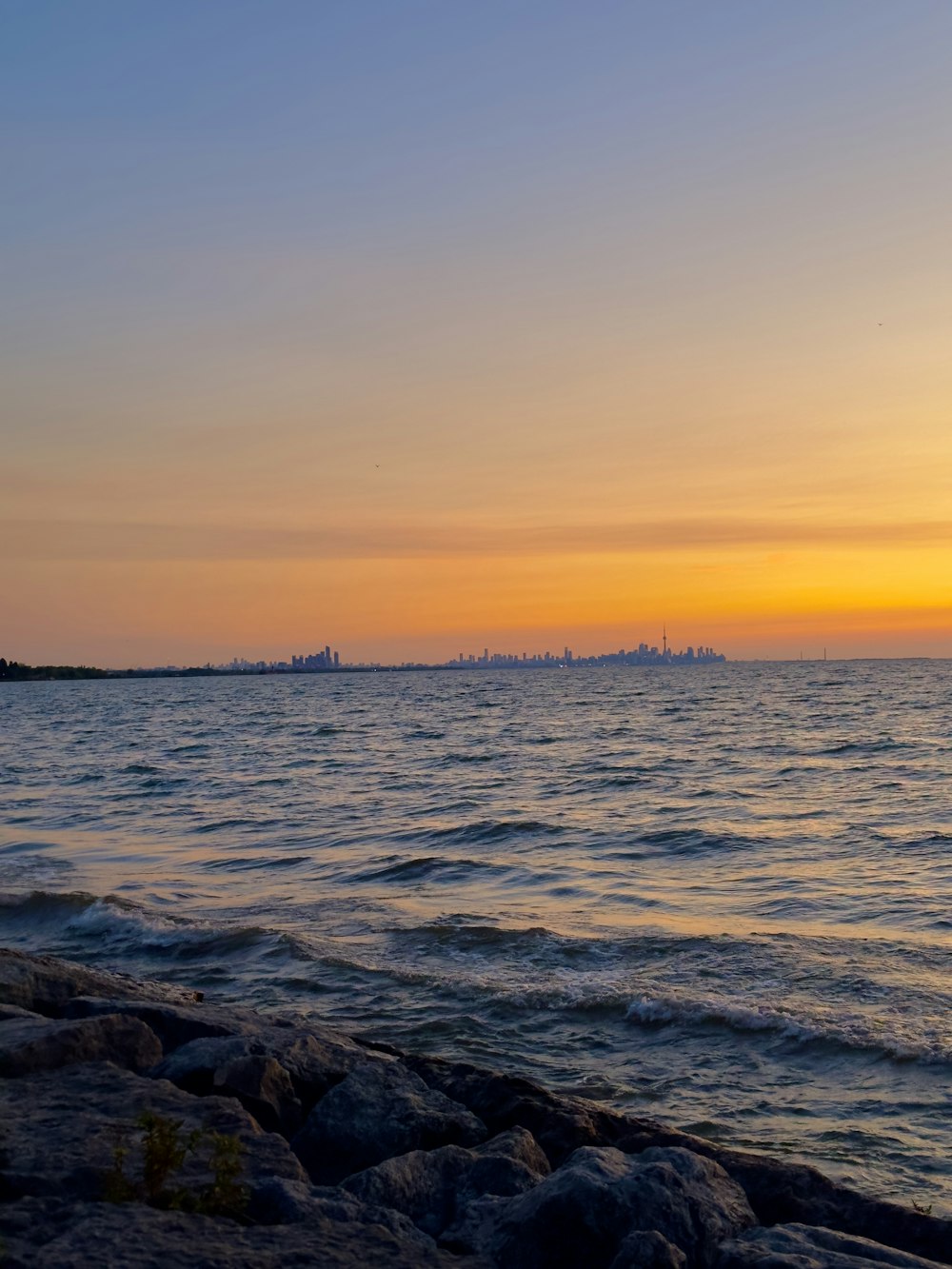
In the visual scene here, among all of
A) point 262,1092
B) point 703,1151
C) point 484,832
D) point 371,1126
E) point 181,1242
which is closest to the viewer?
point 181,1242

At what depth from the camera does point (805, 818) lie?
23.1 meters

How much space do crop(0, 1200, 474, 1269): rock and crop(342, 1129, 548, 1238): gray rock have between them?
0.56 metres

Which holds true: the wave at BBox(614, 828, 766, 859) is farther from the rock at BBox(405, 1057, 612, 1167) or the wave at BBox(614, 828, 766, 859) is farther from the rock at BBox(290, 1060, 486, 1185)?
the rock at BBox(290, 1060, 486, 1185)

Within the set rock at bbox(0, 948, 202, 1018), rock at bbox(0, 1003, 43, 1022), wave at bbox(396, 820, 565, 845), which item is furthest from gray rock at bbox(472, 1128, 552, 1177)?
wave at bbox(396, 820, 565, 845)

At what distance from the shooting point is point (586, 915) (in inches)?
577

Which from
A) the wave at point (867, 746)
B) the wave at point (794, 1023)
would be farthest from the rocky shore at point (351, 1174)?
the wave at point (867, 746)

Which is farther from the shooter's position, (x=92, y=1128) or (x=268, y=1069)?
(x=268, y=1069)

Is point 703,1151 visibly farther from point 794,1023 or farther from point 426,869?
point 426,869

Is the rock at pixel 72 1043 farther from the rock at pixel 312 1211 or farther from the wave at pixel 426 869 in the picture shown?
the wave at pixel 426 869

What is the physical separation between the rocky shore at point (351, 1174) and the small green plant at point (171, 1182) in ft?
0.03

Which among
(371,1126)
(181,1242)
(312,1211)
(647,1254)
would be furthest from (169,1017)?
(647,1254)

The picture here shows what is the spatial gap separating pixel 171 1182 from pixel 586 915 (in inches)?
386

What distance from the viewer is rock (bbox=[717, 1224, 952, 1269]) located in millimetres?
5020

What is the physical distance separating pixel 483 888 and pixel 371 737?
34676 millimetres
